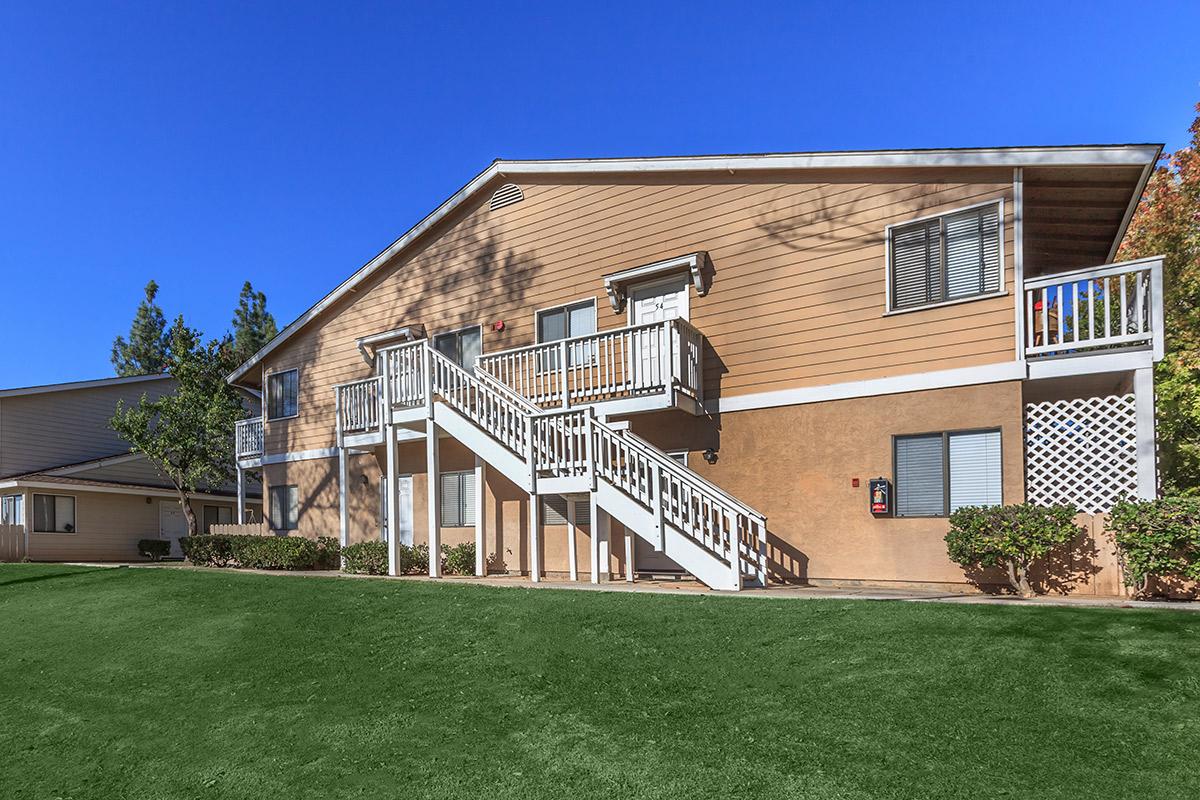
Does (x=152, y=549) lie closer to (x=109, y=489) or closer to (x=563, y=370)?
(x=109, y=489)

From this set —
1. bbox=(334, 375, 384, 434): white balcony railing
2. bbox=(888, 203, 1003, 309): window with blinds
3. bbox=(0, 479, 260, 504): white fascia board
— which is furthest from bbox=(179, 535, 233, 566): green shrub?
bbox=(888, 203, 1003, 309): window with blinds

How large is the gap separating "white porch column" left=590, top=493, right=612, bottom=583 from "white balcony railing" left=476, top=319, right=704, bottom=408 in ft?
6.70

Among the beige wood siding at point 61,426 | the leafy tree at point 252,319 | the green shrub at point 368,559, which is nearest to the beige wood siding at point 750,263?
the green shrub at point 368,559

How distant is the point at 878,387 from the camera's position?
10945 mm

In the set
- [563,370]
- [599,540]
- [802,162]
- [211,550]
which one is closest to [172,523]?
[211,550]

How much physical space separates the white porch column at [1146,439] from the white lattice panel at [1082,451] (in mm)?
135

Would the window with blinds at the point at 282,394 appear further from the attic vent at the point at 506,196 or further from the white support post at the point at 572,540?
the white support post at the point at 572,540

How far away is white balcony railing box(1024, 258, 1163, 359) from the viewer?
29.7ft

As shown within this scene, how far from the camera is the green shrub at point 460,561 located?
47.5 feet

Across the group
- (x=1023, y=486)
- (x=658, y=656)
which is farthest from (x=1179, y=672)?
(x=1023, y=486)

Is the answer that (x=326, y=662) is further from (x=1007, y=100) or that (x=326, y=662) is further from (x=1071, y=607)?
(x=1007, y=100)

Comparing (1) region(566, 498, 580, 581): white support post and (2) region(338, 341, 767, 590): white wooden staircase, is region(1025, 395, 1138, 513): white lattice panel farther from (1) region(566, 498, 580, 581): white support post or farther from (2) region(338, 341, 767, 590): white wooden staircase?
(1) region(566, 498, 580, 581): white support post

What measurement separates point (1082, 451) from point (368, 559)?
498 inches

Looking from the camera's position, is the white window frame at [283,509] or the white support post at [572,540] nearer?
the white support post at [572,540]
